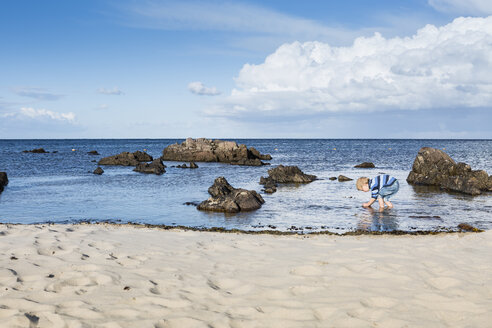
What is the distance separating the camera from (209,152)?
56.8 m

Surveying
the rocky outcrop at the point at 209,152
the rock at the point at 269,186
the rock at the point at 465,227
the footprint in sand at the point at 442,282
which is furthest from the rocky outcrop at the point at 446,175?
the rocky outcrop at the point at 209,152

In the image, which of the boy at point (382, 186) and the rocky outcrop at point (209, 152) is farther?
the rocky outcrop at point (209, 152)

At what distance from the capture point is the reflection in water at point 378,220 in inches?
541

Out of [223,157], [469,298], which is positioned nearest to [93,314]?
[469,298]

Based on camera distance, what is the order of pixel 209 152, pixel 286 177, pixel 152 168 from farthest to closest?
pixel 209 152
pixel 152 168
pixel 286 177

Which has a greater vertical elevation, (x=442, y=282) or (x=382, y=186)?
(x=382, y=186)

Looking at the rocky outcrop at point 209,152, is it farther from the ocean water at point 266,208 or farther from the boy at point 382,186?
the boy at point 382,186

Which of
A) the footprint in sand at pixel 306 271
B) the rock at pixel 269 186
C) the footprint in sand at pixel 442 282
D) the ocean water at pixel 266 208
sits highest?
the footprint in sand at pixel 442 282

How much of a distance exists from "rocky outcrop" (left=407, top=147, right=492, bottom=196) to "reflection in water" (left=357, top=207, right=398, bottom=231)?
9.28m

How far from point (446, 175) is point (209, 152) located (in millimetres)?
35462

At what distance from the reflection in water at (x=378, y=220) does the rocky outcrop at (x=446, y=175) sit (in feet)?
30.5

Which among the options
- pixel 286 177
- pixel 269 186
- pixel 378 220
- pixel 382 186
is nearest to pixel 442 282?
pixel 378 220

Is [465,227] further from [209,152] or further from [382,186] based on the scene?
[209,152]

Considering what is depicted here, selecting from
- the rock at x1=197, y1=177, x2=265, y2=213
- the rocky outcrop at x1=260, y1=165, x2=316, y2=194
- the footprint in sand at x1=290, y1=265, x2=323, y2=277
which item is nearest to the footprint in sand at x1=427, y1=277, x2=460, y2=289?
the footprint in sand at x1=290, y1=265, x2=323, y2=277
